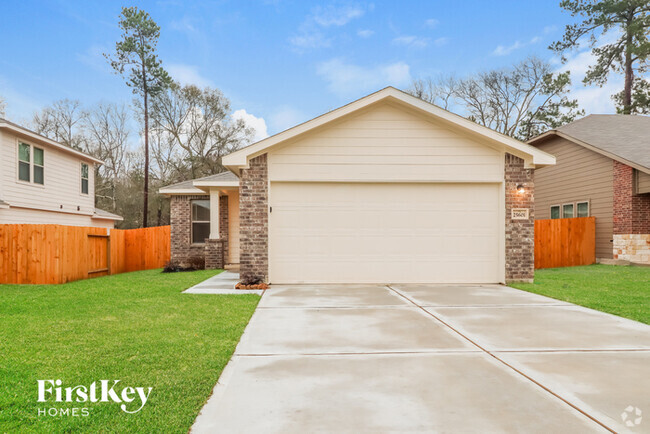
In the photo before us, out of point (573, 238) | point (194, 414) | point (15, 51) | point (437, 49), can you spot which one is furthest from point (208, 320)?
point (15, 51)

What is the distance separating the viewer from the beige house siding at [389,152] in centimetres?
902

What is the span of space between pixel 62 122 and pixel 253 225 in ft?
86.2

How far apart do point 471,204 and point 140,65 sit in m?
21.5

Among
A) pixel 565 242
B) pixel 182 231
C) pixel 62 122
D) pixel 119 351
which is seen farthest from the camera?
pixel 62 122

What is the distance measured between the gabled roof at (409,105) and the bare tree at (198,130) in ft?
66.5

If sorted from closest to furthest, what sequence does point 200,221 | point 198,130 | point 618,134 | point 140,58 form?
point 200,221
point 618,134
point 140,58
point 198,130

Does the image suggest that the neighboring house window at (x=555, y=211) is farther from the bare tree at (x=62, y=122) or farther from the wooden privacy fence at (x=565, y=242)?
the bare tree at (x=62, y=122)

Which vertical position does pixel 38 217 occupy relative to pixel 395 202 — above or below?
below

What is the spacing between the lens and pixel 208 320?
17.8 ft

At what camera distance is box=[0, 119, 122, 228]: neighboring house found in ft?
43.9

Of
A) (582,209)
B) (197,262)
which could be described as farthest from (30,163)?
(582,209)

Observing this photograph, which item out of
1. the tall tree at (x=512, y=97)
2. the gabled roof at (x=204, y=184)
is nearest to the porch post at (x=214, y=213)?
the gabled roof at (x=204, y=184)

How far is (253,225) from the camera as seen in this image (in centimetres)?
882

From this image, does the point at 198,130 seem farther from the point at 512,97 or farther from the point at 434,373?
the point at 434,373
